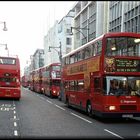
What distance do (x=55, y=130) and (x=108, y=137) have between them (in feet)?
7.84

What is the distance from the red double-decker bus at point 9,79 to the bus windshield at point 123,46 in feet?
58.9

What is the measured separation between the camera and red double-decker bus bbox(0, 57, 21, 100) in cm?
3497

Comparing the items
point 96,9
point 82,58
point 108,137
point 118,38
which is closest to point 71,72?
point 82,58

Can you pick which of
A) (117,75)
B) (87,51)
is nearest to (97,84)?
(117,75)

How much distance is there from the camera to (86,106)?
2169cm

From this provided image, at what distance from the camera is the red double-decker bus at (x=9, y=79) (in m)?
35.0

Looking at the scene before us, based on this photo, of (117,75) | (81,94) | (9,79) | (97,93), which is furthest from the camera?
(9,79)

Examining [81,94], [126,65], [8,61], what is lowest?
[81,94]

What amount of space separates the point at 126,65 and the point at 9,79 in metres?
18.7

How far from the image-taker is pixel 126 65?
1817 cm

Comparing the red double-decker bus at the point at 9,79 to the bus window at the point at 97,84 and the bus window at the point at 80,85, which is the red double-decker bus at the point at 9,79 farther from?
the bus window at the point at 97,84

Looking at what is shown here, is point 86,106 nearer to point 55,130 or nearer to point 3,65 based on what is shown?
point 55,130

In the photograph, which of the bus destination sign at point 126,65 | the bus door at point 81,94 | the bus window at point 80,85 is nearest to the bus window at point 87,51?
the bus door at point 81,94

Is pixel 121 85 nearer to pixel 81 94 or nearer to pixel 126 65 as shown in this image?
pixel 126 65
